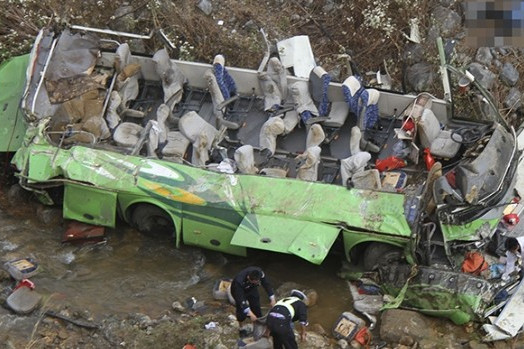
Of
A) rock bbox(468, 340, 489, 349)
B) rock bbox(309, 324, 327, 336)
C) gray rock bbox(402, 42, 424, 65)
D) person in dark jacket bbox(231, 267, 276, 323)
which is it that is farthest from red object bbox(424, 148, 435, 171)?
gray rock bbox(402, 42, 424, 65)

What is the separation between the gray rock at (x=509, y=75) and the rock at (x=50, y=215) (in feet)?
24.5

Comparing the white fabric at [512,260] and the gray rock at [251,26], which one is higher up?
the gray rock at [251,26]

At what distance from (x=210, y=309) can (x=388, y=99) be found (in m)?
3.89

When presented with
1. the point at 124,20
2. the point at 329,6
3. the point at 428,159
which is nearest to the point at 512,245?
the point at 428,159

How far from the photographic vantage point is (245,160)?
9430 millimetres

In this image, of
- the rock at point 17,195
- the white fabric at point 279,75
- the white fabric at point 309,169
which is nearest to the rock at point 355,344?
the white fabric at point 309,169

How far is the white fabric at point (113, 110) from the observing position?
1026cm

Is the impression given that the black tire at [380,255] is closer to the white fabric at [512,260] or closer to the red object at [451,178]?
the red object at [451,178]

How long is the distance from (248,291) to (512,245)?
326 centimetres

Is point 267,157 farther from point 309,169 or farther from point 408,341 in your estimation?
point 408,341

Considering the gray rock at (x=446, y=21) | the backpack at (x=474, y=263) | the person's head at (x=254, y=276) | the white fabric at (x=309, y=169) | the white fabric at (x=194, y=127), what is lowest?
the backpack at (x=474, y=263)

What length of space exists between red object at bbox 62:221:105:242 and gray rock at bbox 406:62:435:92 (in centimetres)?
576

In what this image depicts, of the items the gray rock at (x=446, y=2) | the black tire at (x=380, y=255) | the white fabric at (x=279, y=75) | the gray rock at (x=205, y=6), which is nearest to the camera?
the black tire at (x=380, y=255)

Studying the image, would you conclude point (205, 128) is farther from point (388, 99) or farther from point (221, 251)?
point (388, 99)
